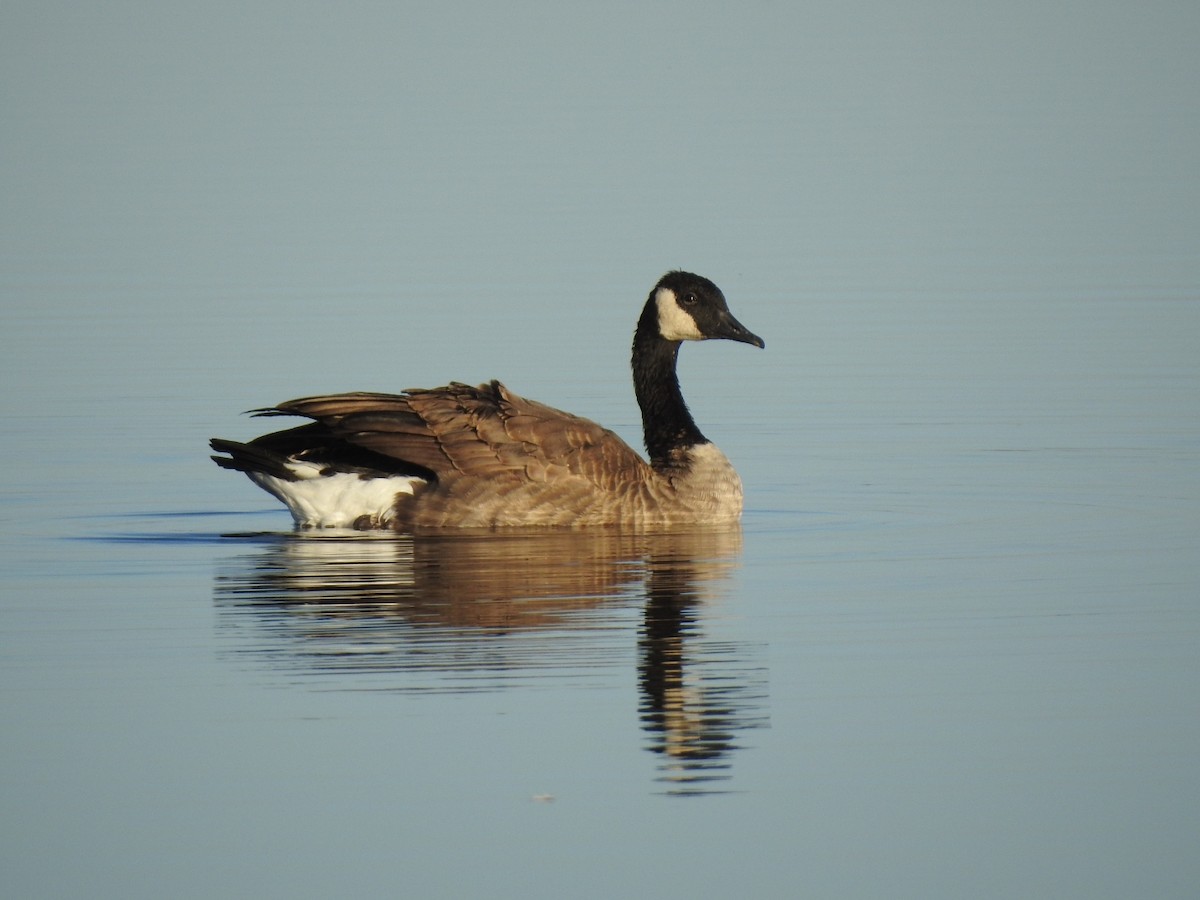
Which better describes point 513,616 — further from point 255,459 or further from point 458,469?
point 255,459

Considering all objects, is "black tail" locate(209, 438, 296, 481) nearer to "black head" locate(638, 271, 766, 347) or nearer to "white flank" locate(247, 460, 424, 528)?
"white flank" locate(247, 460, 424, 528)

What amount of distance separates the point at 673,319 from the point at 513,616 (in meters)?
5.46

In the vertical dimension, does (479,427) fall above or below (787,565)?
above

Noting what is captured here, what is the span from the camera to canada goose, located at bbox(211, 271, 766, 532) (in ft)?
50.6

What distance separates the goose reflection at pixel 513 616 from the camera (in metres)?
10.3

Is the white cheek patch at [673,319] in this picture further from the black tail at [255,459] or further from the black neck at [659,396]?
the black tail at [255,459]

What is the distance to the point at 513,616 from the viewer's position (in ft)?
39.5

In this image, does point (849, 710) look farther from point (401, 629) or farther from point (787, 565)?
point (787, 565)

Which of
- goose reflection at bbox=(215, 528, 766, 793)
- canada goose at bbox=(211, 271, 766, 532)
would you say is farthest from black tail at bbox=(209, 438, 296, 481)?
goose reflection at bbox=(215, 528, 766, 793)

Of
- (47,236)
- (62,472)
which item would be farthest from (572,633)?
(47,236)

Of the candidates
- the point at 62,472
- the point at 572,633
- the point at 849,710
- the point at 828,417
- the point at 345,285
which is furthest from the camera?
the point at 345,285

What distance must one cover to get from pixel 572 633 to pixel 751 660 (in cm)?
113

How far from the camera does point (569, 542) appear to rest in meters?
15.0

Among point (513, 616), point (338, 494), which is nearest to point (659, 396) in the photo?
point (338, 494)
